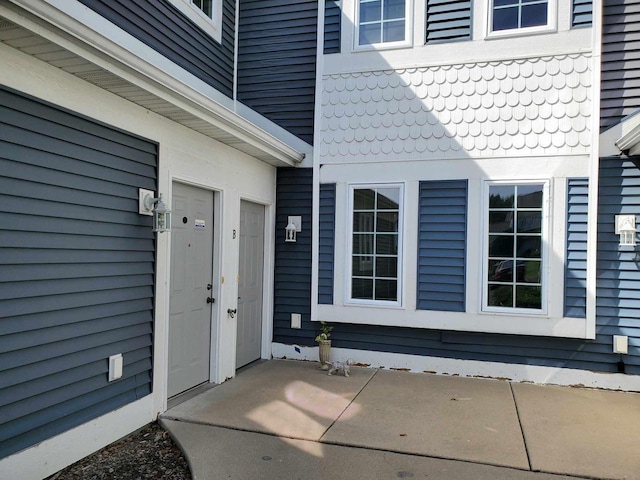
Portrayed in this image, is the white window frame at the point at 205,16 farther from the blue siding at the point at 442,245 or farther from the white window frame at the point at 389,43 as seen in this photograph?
the blue siding at the point at 442,245

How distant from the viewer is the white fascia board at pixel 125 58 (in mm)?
2494

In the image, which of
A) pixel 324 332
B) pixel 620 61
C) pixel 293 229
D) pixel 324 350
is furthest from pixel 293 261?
pixel 620 61

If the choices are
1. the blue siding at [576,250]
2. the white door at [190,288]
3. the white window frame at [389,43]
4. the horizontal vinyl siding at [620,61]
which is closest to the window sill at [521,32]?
the horizontal vinyl siding at [620,61]

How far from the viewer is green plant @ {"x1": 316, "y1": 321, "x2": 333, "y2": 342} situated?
5574 millimetres

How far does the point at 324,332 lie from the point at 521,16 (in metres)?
4.13

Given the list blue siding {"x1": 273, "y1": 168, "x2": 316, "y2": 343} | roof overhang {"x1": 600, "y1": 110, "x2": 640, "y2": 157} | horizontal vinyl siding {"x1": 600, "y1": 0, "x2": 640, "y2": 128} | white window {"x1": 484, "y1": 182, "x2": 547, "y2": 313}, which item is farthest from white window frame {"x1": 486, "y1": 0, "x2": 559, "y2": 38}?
blue siding {"x1": 273, "y1": 168, "x2": 316, "y2": 343}

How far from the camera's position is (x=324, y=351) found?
5.54m

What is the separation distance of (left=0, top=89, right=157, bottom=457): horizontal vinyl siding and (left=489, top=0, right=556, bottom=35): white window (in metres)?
3.91

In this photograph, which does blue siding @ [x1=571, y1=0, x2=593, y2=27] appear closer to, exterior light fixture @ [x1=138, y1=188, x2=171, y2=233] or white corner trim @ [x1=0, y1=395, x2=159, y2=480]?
exterior light fixture @ [x1=138, y1=188, x2=171, y2=233]

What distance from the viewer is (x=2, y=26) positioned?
2475 millimetres

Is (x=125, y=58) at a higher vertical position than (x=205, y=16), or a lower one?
lower

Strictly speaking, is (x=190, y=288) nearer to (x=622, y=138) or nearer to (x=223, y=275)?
(x=223, y=275)

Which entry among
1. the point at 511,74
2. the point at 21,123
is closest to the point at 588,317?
the point at 511,74

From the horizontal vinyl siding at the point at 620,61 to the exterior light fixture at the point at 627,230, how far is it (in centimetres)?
98
